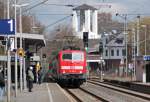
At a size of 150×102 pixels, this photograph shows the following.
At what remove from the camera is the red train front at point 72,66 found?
53906 millimetres

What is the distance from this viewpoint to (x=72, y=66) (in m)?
54.4

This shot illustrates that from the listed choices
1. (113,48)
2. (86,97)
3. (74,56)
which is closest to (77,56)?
(74,56)

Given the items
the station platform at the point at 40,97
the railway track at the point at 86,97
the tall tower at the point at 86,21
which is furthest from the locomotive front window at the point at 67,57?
the tall tower at the point at 86,21

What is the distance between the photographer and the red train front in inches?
2122

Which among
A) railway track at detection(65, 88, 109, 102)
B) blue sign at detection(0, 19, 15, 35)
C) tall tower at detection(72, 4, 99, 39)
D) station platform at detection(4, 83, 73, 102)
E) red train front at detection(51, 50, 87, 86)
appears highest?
tall tower at detection(72, 4, 99, 39)

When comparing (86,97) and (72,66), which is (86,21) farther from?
(86,97)

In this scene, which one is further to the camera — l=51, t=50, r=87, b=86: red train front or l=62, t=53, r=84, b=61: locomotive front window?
l=62, t=53, r=84, b=61: locomotive front window

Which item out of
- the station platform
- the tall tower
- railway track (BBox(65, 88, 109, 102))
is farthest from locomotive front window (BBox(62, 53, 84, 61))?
the tall tower

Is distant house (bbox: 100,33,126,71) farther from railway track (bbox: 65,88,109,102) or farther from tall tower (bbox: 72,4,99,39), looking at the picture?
railway track (bbox: 65,88,109,102)

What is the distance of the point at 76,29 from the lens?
15925cm

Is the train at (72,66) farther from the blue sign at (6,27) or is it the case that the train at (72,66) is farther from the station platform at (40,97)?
the blue sign at (6,27)

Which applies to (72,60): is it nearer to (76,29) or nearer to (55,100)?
(55,100)

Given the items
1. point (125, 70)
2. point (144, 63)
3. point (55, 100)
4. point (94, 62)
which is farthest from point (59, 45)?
point (55, 100)

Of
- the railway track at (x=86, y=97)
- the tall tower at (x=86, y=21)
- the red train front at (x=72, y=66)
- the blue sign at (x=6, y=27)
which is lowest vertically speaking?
the railway track at (x=86, y=97)
